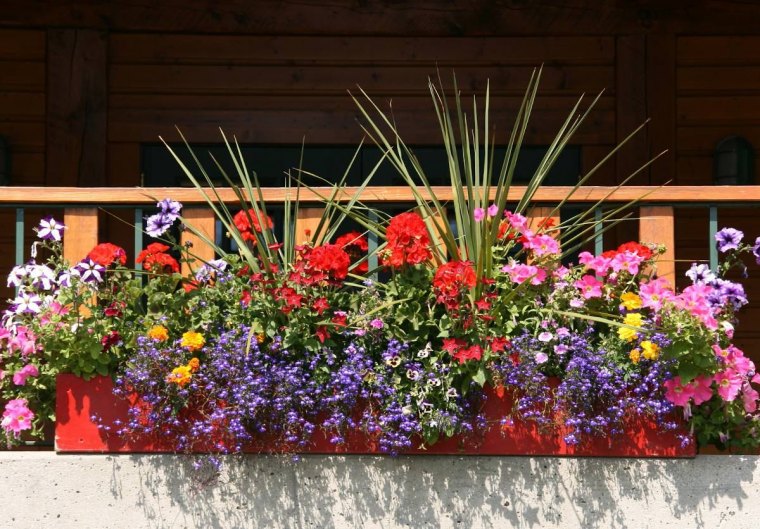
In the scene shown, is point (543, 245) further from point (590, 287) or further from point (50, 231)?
point (50, 231)

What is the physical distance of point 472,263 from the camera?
2830mm

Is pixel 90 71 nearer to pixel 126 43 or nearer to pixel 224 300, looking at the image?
pixel 126 43

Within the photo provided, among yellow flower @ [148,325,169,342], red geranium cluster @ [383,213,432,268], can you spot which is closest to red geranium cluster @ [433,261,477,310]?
red geranium cluster @ [383,213,432,268]

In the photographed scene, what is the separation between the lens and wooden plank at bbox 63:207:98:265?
312cm

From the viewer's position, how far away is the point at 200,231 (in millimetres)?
3098

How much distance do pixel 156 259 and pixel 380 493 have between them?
3.25ft

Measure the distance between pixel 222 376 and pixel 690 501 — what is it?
4.70 ft

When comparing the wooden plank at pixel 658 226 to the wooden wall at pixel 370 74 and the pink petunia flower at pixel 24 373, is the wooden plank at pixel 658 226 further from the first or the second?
the wooden wall at pixel 370 74

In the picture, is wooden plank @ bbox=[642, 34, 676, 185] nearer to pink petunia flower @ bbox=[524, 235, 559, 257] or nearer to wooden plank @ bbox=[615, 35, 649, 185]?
wooden plank @ bbox=[615, 35, 649, 185]

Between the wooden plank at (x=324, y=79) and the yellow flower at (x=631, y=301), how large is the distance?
2.72 m

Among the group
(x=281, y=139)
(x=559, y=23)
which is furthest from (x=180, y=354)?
(x=559, y=23)

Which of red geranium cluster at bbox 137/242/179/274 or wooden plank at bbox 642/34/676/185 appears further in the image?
wooden plank at bbox 642/34/676/185

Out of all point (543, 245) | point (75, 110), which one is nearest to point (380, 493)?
point (543, 245)

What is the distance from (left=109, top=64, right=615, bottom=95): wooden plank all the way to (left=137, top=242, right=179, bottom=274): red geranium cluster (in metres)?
2.54
